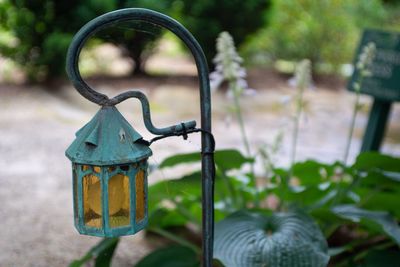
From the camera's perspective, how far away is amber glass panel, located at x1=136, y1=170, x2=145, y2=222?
56.3 inches

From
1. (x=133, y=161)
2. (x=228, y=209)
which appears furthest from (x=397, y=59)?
(x=133, y=161)

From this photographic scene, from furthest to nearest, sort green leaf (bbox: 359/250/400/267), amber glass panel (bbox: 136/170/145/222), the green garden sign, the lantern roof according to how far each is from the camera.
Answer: the green garden sign < green leaf (bbox: 359/250/400/267) < amber glass panel (bbox: 136/170/145/222) < the lantern roof

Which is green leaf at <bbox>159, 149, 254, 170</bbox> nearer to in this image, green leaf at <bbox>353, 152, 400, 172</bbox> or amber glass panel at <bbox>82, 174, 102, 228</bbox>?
green leaf at <bbox>353, 152, 400, 172</bbox>

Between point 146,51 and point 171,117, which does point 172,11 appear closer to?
point 146,51

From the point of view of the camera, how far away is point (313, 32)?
28.5 feet

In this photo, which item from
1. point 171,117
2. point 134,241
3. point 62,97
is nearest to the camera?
point 134,241

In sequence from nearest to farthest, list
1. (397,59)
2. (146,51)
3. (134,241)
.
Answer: (134,241) < (397,59) < (146,51)

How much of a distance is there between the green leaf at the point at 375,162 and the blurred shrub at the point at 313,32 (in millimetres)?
6229

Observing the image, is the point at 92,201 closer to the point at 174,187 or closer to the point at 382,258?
Result: the point at 174,187

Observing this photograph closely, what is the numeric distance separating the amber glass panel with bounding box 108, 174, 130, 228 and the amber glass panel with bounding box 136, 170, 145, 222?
0.03m

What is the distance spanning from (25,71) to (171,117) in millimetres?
2084

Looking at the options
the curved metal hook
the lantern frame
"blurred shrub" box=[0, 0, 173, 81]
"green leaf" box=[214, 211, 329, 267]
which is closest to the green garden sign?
"green leaf" box=[214, 211, 329, 267]

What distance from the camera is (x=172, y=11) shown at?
727 cm

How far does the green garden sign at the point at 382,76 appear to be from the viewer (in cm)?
357
